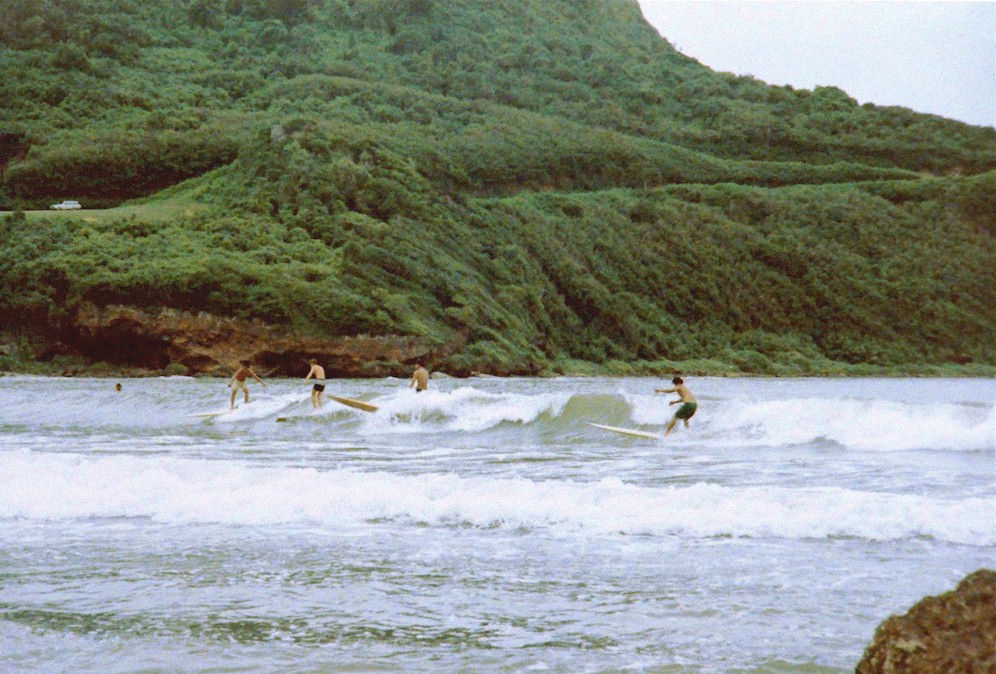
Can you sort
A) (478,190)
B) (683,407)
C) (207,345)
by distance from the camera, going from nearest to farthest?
(683,407)
(207,345)
(478,190)

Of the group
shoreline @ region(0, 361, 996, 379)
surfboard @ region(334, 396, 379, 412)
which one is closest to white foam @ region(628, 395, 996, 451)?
surfboard @ region(334, 396, 379, 412)

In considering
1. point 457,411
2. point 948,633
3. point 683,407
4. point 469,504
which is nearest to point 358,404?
point 457,411

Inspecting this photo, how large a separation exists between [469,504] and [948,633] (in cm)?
693

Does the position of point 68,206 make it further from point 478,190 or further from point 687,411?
point 687,411

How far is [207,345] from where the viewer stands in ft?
176

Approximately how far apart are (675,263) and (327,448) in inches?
3122

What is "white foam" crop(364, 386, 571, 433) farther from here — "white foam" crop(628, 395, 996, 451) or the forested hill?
the forested hill

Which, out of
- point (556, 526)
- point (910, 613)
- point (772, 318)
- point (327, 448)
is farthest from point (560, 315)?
point (910, 613)

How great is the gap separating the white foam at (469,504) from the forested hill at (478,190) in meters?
42.6

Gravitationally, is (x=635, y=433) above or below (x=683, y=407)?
below

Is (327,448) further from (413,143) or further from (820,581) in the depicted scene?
(413,143)

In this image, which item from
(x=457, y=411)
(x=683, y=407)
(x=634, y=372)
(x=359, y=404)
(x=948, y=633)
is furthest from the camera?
(x=634, y=372)

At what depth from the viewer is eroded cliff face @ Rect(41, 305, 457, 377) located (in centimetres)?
5341

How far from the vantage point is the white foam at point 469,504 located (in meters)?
9.27
